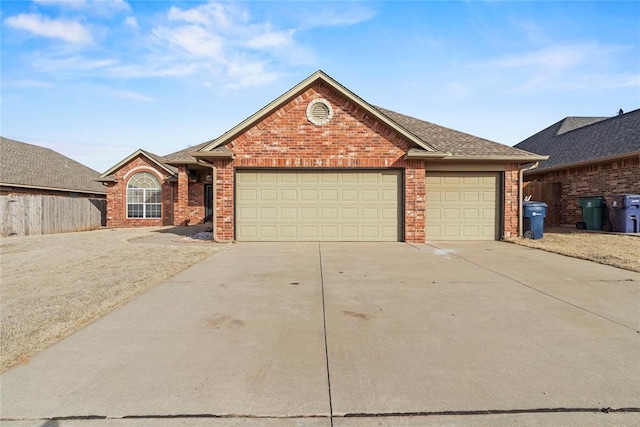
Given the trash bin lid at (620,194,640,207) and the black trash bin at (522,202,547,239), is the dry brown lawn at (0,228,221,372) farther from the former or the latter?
the trash bin lid at (620,194,640,207)

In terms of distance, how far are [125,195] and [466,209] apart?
1832 cm

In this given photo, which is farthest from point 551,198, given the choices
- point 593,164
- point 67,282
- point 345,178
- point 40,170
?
point 40,170

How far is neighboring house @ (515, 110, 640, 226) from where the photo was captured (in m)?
14.1

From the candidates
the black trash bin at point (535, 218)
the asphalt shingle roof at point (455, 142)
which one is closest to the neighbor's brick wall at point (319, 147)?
the asphalt shingle roof at point (455, 142)

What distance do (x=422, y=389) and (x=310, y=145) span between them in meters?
9.41

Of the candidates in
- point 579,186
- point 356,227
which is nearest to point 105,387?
point 356,227

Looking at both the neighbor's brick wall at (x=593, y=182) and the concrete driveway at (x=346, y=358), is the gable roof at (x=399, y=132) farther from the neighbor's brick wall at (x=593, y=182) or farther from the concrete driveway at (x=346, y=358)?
the concrete driveway at (x=346, y=358)

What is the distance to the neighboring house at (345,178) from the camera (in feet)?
37.2

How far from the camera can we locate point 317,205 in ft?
38.1

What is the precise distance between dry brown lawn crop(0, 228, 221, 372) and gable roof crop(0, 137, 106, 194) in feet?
39.1

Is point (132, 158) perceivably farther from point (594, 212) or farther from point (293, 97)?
point (594, 212)

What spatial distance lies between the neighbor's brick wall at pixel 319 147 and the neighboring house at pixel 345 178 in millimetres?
33

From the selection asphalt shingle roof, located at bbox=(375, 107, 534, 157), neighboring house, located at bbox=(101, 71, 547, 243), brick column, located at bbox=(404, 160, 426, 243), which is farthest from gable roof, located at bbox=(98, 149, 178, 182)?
brick column, located at bbox=(404, 160, 426, 243)

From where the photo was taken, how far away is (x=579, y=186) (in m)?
16.4
